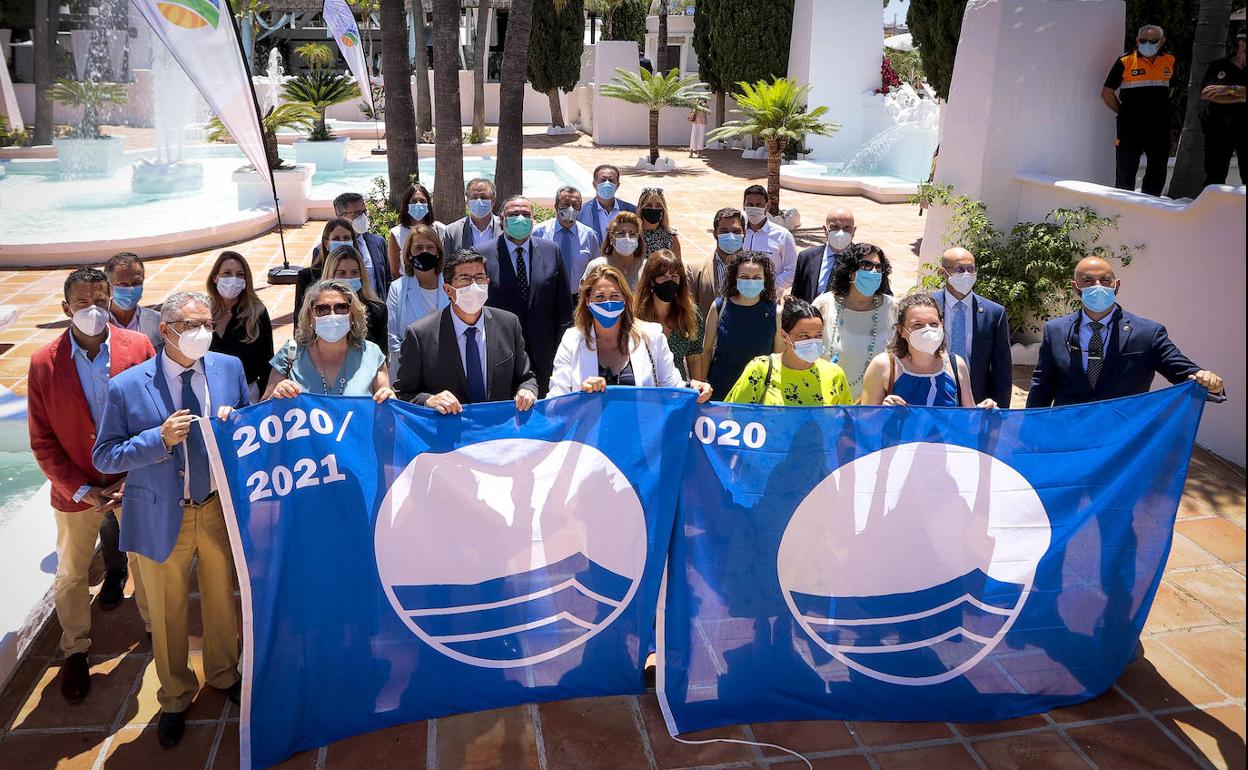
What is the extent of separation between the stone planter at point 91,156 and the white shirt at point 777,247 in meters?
20.9

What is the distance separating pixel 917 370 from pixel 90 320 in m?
3.74

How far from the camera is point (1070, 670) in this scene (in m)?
4.24

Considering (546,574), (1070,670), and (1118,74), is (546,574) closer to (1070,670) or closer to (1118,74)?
(1070,670)

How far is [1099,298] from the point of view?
488 centimetres

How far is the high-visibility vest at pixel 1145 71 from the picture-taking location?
8.48 m

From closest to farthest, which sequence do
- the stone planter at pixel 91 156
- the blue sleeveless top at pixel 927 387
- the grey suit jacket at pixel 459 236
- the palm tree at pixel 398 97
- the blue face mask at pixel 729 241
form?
the blue sleeveless top at pixel 927 387 → the blue face mask at pixel 729 241 → the grey suit jacket at pixel 459 236 → the palm tree at pixel 398 97 → the stone planter at pixel 91 156

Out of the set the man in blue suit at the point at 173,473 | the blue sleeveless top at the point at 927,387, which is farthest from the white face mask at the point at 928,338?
the man in blue suit at the point at 173,473

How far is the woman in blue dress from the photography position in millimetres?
4402

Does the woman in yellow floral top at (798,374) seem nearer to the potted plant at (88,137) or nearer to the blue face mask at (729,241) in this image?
the blue face mask at (729,241)

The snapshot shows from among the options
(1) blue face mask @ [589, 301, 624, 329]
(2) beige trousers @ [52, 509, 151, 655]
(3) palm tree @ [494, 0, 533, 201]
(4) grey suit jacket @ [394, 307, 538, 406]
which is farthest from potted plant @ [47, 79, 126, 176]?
(1) blue face mask @ [589, 301, 624, 329]

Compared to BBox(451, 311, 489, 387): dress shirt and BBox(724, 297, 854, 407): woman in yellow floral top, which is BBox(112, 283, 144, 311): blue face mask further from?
BBox(724, 297, 854, 407): woman in yellow floral top

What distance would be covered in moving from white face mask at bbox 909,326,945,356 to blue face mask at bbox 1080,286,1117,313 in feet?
3.56

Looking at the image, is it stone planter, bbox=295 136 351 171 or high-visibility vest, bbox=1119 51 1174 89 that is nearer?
high-visibility vest, bbox=1119 51 1174 89

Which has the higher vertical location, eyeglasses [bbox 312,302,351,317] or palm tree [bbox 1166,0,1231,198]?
palm tree [bbox 1166,0,1231,198]
